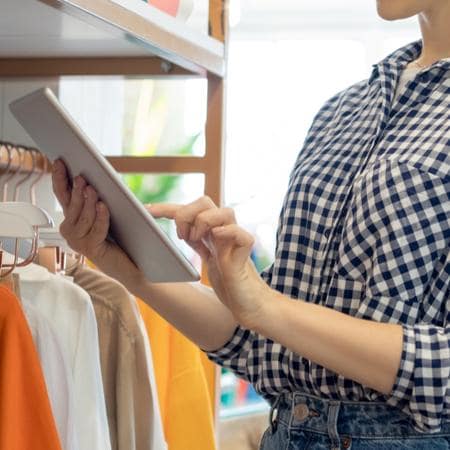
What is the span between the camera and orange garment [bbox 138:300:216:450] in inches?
72.1

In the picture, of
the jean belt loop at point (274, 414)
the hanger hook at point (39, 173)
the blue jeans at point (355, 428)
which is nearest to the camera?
the blue jeans at point (355, 428)

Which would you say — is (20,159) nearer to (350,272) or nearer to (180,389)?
(180,389)

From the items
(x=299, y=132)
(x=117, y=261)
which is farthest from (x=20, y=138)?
(x=299, y=132)

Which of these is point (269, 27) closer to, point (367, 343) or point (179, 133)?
point (179, 133)

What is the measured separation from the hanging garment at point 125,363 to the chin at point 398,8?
71 cm

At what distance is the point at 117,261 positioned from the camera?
1.22 m

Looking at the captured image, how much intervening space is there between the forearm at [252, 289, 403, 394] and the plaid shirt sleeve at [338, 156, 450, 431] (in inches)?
1.6

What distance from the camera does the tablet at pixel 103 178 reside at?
1000mm

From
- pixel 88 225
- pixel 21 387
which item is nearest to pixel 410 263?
pixel 88 225

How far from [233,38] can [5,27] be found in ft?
8.87

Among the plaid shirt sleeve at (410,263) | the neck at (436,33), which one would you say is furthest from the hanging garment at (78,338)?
the neck at (436,33)

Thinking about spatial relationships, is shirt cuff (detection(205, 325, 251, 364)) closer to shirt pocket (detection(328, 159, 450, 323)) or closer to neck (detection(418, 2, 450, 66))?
shirt pocket (detection(328, 159, 450, 323))

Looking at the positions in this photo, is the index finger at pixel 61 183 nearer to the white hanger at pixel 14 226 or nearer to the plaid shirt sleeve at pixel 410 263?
the white hanger at pixel 14 226

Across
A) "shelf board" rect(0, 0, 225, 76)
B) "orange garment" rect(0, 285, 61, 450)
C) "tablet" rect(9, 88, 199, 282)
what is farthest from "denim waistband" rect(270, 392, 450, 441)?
"shelf board" rect(0, 0, 225, 76)
